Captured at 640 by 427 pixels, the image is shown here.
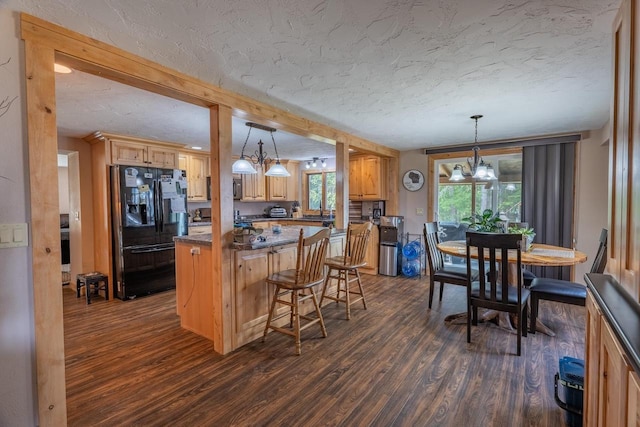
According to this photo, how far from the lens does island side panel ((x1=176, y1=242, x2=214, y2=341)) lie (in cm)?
284

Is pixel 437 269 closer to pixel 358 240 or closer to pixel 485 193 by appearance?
pixel 358 240

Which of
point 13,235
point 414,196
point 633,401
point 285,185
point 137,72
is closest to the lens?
point 633,401

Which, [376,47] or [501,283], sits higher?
[376,47]

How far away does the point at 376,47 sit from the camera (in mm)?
1868

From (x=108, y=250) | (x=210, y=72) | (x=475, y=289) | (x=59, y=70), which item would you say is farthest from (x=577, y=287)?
(x=108, y=250)

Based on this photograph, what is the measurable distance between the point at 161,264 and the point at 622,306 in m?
4.65

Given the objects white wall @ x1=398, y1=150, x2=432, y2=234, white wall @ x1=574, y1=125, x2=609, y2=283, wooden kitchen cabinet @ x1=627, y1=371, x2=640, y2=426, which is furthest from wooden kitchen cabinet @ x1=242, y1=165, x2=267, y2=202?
wooden kitchen cabinet @ x1=627, y1=371, x2=640, y2=426

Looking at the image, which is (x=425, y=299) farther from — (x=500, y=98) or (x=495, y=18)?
(x=495, y=18)

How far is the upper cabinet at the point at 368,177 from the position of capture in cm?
558

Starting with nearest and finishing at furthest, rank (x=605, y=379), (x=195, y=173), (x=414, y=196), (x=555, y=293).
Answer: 1. (x=605, y=379)
2. (x=555, y=293)
3. (x=195, y=173)
4. (x=414, y=196)

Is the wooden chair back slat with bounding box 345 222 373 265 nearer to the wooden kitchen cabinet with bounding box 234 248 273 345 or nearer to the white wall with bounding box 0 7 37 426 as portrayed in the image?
the wooden kitchen cabinet with bounding box 234 248 273 345

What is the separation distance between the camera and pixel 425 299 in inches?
156

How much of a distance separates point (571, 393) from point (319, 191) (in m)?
5.66

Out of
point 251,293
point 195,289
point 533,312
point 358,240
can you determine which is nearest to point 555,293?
point 533,312
